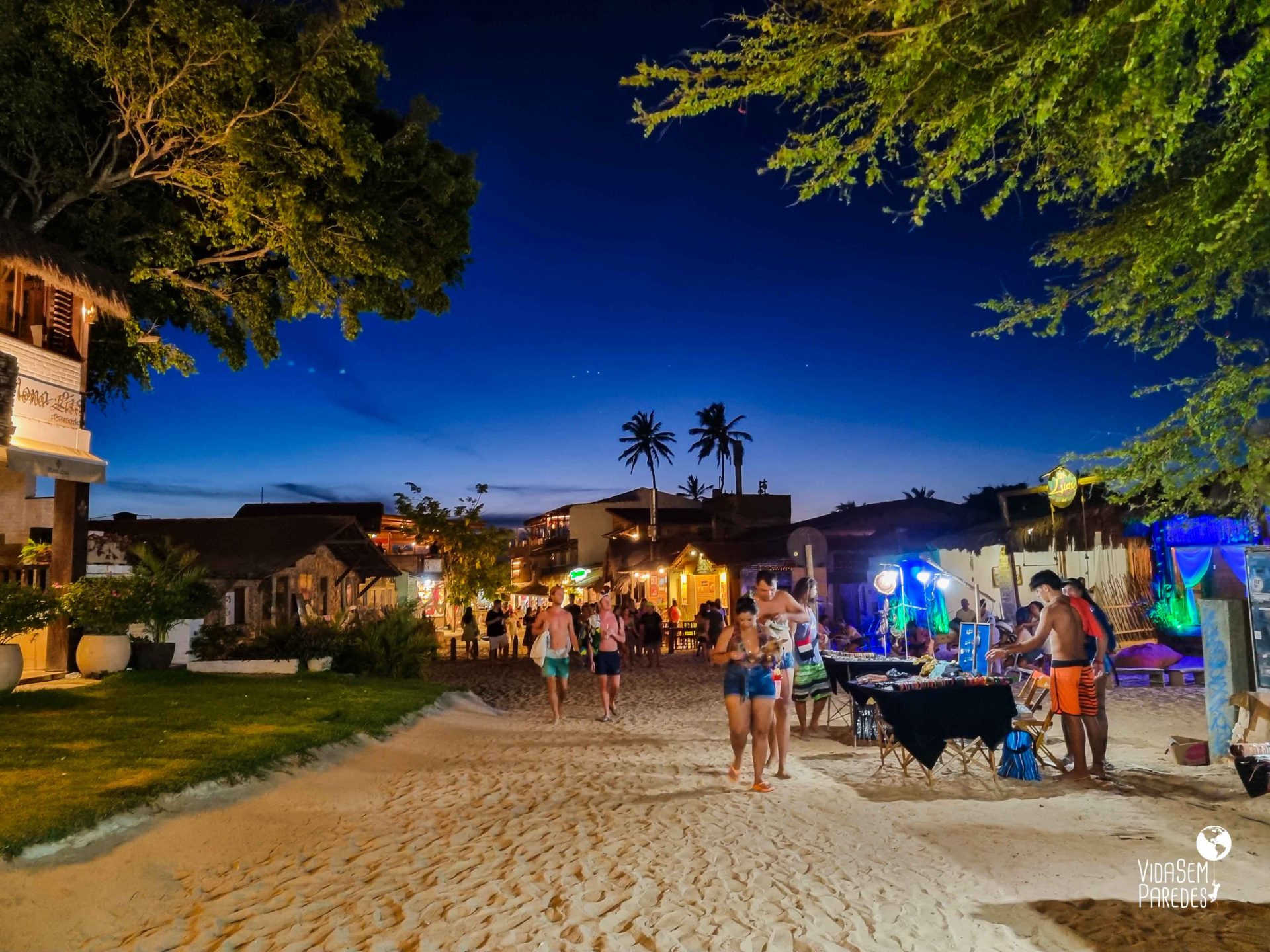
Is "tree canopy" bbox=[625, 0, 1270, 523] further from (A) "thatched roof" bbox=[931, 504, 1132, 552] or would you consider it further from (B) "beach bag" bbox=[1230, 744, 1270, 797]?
(A) "thatched roof" bbox=[931, 504, 1132, 552]

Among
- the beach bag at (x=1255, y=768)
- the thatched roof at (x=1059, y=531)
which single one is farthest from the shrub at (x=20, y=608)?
the thatched roof at (x=1059, y=531)

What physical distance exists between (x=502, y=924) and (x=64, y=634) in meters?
11.9

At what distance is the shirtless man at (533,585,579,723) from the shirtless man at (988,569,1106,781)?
6.19 metres

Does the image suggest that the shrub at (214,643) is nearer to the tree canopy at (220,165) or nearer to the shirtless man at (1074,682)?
the tree canopy at (220,165)

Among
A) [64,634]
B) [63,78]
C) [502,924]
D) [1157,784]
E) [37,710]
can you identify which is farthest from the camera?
[64,634]

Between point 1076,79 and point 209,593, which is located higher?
point 1076,79

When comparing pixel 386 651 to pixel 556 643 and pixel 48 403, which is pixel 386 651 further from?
pixel 48 403

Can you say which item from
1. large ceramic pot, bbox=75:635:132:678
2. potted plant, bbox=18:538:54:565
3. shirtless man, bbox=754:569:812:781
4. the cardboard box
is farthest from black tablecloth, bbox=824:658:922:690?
potted plant, bbox=18:538:54:565

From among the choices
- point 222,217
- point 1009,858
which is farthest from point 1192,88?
point 222,217

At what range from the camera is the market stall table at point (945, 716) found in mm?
7520

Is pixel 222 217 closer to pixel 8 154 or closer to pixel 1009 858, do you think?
pixel 8 154

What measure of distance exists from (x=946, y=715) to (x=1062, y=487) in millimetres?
7146

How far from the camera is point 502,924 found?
171 inches

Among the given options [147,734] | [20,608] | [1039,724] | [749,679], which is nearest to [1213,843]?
[1039,724]
